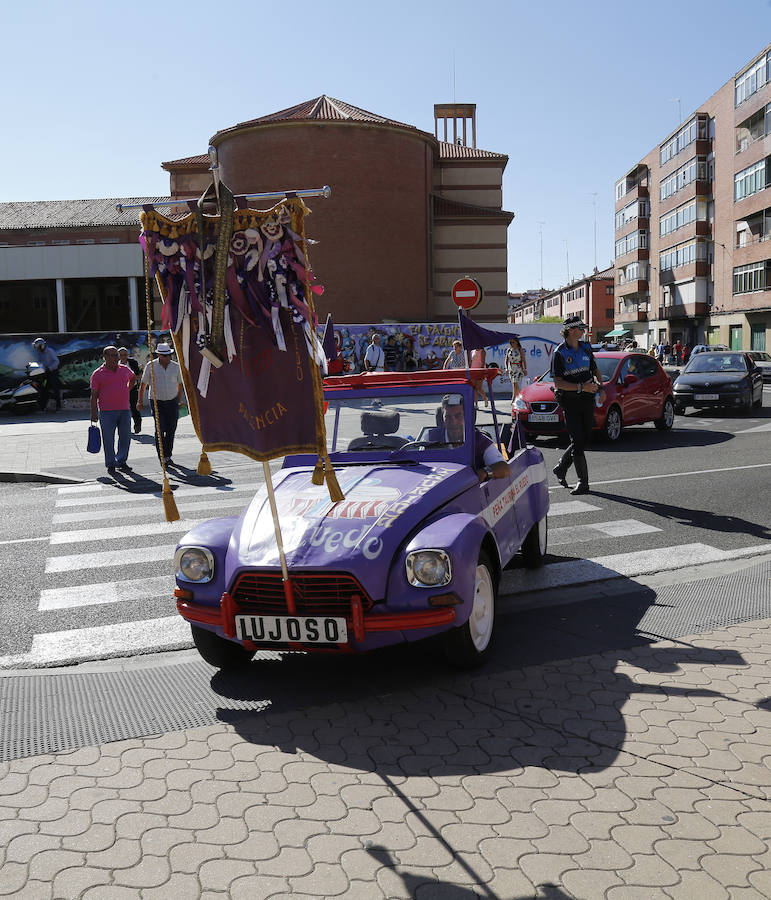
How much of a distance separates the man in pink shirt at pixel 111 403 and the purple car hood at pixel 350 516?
27.5ft

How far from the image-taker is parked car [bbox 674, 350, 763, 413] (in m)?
20.8

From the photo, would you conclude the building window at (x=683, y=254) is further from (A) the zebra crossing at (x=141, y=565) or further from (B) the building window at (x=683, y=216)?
(A) the zebra crossing at (x=141, y=565)

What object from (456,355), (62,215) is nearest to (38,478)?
(456,355)

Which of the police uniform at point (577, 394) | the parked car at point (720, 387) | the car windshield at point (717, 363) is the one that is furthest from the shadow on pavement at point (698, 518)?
Result: the car windshield at point (717, 363)

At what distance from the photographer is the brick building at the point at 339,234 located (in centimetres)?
3950

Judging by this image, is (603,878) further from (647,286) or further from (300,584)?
(647,286)

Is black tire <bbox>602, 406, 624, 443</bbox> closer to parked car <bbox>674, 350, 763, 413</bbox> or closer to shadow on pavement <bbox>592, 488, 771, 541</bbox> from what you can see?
shadow on pavement <bbox>592, 488, 771, 541</bbox>

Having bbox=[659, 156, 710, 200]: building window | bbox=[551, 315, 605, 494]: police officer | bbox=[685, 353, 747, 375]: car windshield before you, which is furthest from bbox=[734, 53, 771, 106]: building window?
bbox=[551, 315, 605, 494]: police officer

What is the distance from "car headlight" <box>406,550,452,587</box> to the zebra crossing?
6.57 feet

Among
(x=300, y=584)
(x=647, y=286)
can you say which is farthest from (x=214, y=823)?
(x=647, y=286)

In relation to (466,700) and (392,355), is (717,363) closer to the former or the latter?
(392,355)

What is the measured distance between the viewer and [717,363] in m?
22.3

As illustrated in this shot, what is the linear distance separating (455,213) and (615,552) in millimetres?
40803

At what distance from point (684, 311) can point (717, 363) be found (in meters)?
55.1
